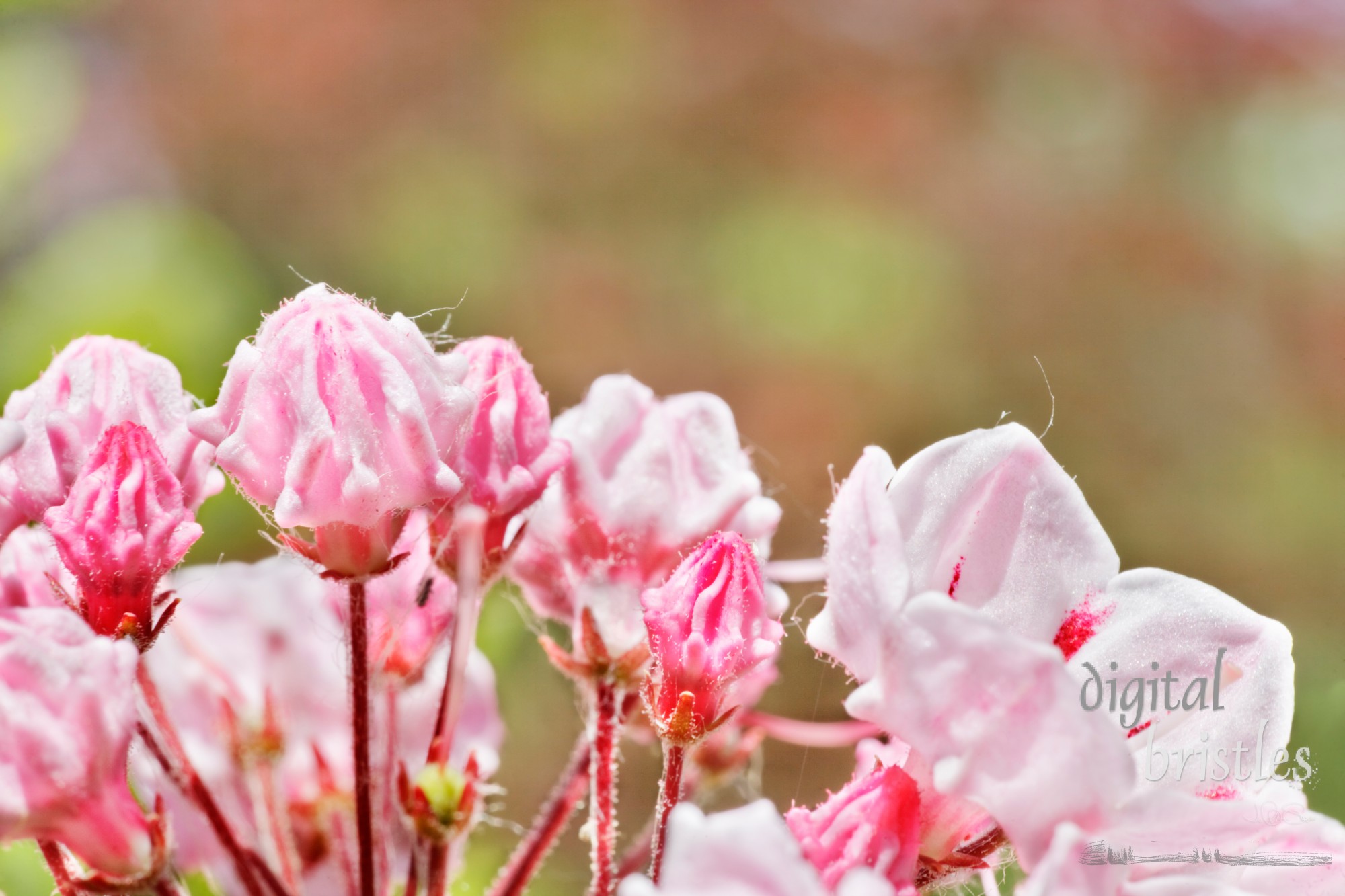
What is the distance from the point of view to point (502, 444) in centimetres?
103

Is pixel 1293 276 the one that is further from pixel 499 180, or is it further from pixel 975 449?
pixel 975 449

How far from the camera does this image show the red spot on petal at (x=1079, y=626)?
0.93 m

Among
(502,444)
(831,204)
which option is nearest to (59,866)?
(502,444)

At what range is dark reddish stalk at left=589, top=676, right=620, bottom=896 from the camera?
1.07 m

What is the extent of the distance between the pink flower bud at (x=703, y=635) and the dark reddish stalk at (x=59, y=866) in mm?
439

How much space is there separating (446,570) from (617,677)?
17 cm

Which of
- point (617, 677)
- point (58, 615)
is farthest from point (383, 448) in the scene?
point (617, 677)

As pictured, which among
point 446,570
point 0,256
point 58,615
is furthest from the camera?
point 0,256

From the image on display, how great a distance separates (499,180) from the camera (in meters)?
5.93

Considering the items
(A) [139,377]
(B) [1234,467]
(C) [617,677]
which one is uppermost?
(B) [1234,467]

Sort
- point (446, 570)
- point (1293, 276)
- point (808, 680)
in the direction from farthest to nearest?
point (1293, 276) → point (808, 680) → point (446, 570)

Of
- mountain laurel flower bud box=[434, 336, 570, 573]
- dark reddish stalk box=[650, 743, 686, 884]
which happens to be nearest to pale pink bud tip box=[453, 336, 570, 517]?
mountain laurel flower bud box=[434, 336, 570, 573]

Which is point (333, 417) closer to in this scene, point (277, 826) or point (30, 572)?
point (30, 572)
